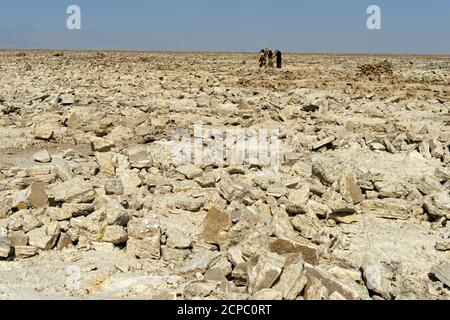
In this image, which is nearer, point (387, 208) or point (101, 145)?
point (387, 208)

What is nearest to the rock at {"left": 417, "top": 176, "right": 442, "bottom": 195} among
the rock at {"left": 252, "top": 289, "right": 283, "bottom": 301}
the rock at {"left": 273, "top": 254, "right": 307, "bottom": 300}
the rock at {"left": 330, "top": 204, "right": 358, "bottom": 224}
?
the rock at {"left": 330, "top": 204, "right": 358, "bottom": 224}

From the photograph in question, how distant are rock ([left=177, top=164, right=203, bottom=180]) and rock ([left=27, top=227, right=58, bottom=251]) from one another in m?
2.13

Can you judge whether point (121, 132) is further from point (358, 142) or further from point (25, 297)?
point (25, 297)

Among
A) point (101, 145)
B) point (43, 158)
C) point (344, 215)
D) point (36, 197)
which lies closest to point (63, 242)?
point (36, 197)

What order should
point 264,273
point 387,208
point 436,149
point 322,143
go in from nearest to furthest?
1. point 264,273
2. point 387,208
3. point 436,149
4. point 322,143

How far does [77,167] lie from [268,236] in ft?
11.0

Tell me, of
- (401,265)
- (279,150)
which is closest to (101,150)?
(279,150)

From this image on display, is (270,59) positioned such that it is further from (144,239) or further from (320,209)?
(144,239)

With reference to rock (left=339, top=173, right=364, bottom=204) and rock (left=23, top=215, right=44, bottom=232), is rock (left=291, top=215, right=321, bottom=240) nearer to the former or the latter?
rock (left=339, top=173, right=364, bottom=204)

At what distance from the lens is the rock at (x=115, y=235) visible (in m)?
4.34

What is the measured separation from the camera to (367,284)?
3.67 meters

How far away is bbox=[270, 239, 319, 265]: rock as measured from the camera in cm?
400

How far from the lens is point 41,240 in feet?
14.0

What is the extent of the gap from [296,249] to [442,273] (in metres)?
1.20
